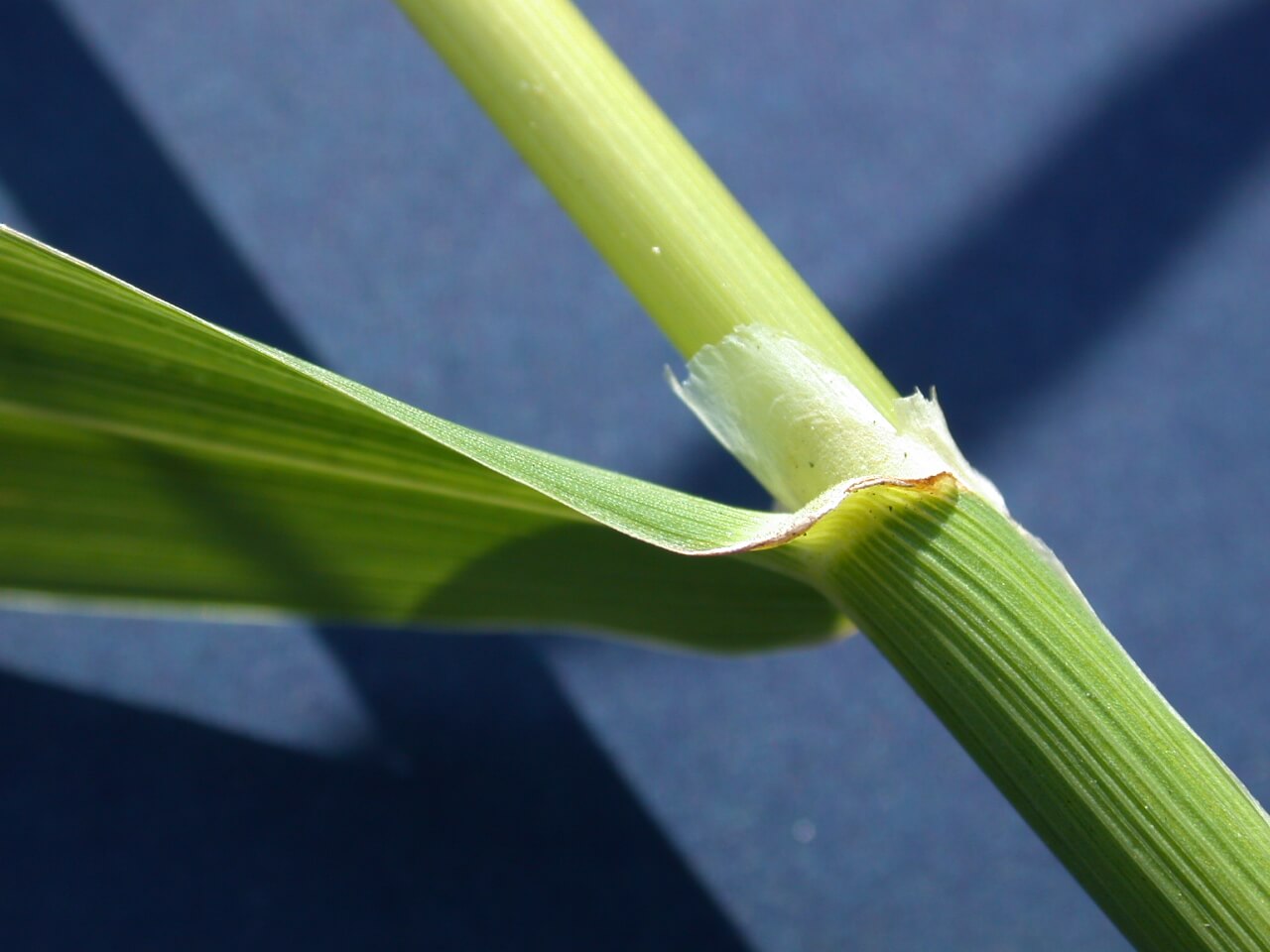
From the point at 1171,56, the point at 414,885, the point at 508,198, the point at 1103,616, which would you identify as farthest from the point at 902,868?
the point at 1171,56

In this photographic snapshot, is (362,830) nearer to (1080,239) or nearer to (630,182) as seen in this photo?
→ (630,182)

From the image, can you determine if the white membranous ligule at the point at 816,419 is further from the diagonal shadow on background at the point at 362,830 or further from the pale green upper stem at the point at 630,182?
the diagonal shadow on background at the point at 362,830

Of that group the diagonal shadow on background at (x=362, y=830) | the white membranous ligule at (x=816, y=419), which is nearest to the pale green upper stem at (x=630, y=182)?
the white membranous ligule at (x=816, y=419)

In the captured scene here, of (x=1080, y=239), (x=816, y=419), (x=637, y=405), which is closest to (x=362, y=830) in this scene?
(x=637, y=405)

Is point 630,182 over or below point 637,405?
below

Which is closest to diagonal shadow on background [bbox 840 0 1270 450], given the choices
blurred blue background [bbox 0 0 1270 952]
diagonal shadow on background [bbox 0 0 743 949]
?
blurred blue background [bbox 0 0 1270 952]

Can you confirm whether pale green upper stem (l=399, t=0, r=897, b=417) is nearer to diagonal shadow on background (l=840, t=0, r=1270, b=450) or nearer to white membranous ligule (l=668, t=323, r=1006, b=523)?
white membranous ligule (l=668, t=323, r=1006, b=523)

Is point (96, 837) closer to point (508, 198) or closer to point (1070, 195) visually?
point (508, 198)
